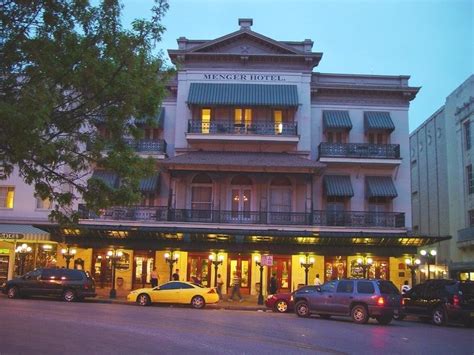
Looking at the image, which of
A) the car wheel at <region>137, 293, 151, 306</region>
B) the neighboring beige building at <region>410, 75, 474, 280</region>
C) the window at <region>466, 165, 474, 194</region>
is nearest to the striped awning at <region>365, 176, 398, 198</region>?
the window at <region>466, 165, 474, 194</region>

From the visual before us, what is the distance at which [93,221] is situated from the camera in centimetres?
3503

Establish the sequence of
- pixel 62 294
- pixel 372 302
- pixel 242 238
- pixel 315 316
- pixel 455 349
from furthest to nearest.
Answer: pixel 242 238 < pixel 62 294 < pixel 315 316 < pixel 372 302 < pixel 455 349

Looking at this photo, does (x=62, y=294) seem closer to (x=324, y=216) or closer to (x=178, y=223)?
(x=178, y=223)

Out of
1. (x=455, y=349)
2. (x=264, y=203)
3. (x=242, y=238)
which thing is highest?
(x=264, y=203)

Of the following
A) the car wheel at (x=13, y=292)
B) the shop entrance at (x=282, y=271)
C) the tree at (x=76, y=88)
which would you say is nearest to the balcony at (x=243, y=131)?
the shop entrance at (x=282, y=271)

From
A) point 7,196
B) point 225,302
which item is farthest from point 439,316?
point 7,196

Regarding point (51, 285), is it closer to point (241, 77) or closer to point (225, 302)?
point (225, 302)

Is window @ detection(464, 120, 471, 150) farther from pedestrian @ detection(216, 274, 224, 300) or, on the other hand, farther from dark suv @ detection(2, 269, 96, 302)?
dark suv @ detection(2, 269, 96, 302)

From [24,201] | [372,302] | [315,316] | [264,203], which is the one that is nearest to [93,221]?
[24,201]

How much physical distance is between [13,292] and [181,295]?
827cm

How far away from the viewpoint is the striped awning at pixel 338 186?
34.7 meters

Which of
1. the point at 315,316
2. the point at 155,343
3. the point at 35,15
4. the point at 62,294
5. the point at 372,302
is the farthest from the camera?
the point at 62,294

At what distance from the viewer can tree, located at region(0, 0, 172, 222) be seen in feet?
32.8

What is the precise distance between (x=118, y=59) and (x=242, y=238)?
75.9 ft
